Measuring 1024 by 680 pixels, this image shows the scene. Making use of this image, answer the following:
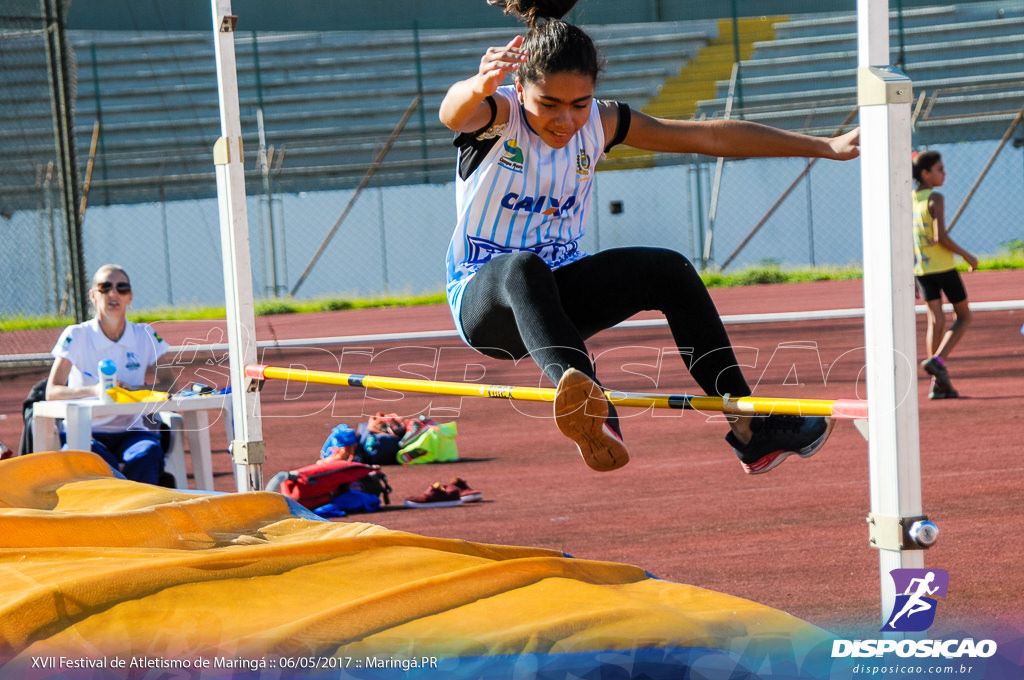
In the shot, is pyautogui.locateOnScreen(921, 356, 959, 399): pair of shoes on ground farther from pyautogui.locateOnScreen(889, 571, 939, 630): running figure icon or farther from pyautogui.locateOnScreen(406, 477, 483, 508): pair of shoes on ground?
pyautogui.locateOnScreen(889, 571, 939, 630): running figure icon

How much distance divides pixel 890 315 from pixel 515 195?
929mm

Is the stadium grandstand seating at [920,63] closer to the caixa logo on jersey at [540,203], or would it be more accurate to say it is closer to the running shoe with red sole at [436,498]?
the running shoe with red sole at [436,498]

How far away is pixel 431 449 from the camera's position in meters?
5.94

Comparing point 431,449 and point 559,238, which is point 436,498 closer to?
point 431,449

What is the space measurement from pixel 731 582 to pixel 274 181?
10.9 m

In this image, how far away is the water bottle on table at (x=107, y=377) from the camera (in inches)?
177

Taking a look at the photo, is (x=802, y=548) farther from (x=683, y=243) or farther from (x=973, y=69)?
(x=973, y=69)

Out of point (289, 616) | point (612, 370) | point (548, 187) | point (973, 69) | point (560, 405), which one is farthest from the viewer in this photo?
point (973, 69)

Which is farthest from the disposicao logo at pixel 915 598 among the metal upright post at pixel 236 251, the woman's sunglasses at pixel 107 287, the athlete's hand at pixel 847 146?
the woman's sunglasses at pixel 107 287

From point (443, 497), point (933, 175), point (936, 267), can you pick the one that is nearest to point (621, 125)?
point (443, 497)

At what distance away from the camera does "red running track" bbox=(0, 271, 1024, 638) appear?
3.43 metres

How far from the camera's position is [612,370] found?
9.15 metres

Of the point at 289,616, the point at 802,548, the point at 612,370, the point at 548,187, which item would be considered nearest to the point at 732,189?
the point at 612,370

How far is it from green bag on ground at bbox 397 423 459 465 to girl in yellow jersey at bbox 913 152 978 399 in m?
2.90
